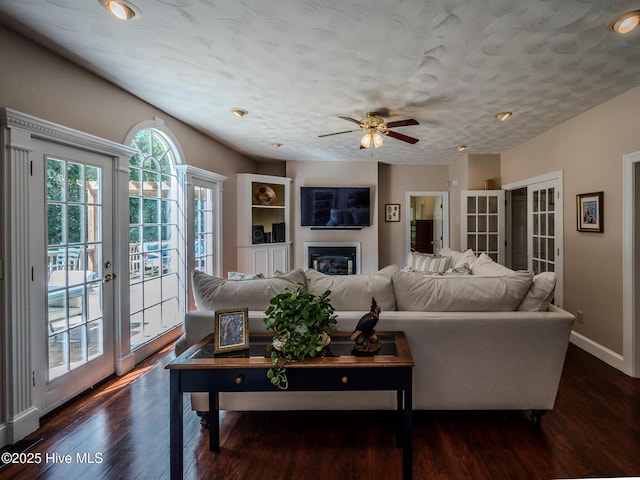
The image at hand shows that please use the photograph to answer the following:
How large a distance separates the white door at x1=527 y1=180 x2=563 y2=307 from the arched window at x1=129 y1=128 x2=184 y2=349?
456 cm

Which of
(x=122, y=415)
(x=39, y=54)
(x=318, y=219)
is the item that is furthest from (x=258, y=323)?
(x=318, y=219)

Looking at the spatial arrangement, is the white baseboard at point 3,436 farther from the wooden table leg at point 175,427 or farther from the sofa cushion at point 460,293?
the sofa cushion at point 460,293

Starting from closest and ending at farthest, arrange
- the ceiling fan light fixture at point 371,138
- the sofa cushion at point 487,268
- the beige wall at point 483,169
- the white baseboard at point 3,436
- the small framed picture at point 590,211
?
the white baseboard at point 3,436, the sofa cushion at point 487,268, the small framed picture at point 590,211, the ceiling fan light fixture at point 371,138, the beige wall at point 483,169

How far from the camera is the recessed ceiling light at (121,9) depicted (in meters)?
1.76

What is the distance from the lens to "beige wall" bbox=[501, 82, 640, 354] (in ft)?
Answer: 9.86

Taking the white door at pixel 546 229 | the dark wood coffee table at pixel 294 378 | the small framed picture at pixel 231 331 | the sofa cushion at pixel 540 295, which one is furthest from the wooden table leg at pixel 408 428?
the white door at pixel 546 229

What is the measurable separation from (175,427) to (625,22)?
3311 mm

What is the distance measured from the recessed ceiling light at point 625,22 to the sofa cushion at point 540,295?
5.02 feet

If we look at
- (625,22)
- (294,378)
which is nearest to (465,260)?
(625,22)

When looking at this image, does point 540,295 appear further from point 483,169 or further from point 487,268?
point 483,169

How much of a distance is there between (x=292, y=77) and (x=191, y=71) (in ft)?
2.62

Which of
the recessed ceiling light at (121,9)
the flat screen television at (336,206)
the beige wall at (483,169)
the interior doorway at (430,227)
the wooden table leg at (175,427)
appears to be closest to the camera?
the wooden table leg at (175,427)

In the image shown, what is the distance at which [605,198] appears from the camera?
3.17 m

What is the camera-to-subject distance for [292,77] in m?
2.70
